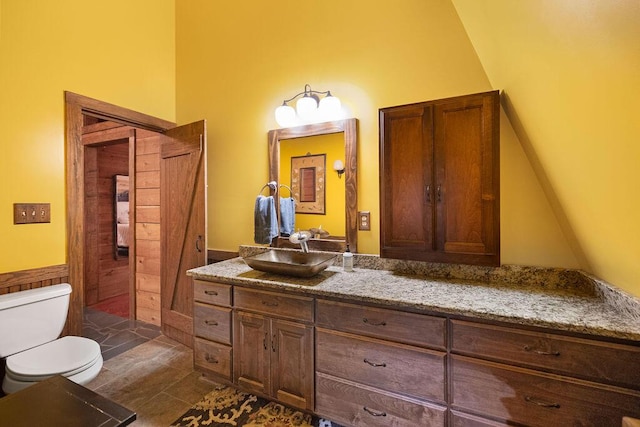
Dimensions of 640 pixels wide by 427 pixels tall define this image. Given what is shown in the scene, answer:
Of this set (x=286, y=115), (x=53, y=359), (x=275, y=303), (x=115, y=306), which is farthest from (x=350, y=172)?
(x=115, y=306)

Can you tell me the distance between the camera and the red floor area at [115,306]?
11.3 feet

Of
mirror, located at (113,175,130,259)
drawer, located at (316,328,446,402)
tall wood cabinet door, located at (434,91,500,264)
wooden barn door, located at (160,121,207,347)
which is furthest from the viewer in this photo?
mirror, located at (113,175,130,259)

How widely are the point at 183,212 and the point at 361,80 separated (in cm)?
193

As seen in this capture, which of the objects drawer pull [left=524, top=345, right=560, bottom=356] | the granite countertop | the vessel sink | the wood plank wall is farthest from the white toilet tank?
drawer pull [left=524, top=345, right=560, bottom=356]

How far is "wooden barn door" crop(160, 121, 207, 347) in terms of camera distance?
2494mm

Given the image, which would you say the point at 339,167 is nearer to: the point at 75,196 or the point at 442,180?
the point at 442,180

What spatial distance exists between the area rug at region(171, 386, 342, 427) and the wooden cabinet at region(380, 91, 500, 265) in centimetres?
114

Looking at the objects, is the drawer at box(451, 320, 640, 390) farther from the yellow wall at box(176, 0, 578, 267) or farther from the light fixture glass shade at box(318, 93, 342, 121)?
the light fixture glass shade at box(318, 93, 342, 121)

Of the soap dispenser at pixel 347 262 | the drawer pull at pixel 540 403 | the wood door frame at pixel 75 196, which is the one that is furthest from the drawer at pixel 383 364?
the wood door frame at pixel 75 196

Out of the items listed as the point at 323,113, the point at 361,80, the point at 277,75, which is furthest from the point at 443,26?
the point at 277,75

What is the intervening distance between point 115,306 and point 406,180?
3952 millimetres

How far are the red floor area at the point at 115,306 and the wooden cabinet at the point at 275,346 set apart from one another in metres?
2.39

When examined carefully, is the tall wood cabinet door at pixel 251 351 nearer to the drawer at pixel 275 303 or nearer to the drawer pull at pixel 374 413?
the drawer at pixel 275 303

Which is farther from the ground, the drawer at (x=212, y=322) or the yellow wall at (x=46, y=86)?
the yellow wall at (x=46, y=86)
